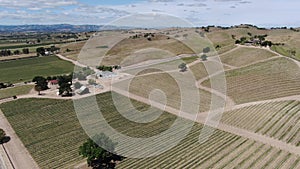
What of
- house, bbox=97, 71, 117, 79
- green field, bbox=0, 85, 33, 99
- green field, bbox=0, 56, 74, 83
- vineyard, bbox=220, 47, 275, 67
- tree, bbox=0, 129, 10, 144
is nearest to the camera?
tree, bbox=0, 129, 10, 144

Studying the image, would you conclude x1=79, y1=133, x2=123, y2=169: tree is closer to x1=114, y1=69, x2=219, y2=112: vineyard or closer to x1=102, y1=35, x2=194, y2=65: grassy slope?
x1=114, y1=69, x2=219, y2=112: vineyard

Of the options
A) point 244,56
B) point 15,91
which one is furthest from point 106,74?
point 244,56

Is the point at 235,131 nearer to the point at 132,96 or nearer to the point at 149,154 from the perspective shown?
the point at 149,154

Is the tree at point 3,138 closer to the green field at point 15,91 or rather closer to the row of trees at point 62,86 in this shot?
the row of trees at point 62,86

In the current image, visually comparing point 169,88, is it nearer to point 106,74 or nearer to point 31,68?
point 106,74

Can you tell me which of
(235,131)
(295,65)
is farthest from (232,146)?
(295,65)

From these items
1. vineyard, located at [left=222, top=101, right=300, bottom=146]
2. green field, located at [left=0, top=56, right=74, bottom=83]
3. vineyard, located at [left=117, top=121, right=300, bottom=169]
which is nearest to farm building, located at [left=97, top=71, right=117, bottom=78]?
green field, located at [left=0, top=56, right=74, bottom=83]
